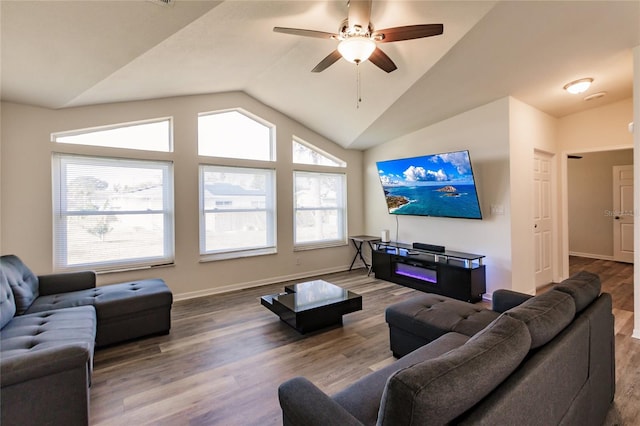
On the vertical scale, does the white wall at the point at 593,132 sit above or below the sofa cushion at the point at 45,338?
above

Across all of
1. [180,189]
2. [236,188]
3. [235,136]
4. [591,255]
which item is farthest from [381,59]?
[591,255]

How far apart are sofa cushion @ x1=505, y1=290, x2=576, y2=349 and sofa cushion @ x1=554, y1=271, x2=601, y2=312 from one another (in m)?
0.09

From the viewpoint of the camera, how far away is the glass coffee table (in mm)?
2898

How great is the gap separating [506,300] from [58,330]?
10.7 feet

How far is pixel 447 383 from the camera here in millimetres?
864

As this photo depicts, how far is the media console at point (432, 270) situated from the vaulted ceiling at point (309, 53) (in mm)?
2052

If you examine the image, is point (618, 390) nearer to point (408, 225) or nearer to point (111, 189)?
point (408, 225)

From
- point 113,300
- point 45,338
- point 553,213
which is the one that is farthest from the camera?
point 553,213

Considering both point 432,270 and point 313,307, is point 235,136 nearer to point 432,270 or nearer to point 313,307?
point 313,307

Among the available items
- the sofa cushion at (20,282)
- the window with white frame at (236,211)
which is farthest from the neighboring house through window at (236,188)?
the sofa cushion at (20,282)

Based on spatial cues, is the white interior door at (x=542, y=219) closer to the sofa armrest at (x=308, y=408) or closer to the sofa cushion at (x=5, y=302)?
the sofa armrest at (x=308, y=408)

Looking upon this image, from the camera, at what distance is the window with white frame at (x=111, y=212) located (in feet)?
11.4

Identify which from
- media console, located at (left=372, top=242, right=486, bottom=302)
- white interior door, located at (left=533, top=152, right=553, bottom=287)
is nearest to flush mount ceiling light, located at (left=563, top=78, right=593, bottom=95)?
white interior door, located at (left=533, top=152, right=553, bottom=287)

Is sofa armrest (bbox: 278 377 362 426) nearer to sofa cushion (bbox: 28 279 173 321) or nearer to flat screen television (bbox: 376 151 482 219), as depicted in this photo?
sofa cushion (bbox: 28 279 173 321)
